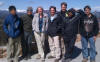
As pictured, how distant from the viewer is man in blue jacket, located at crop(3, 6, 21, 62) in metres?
5.45

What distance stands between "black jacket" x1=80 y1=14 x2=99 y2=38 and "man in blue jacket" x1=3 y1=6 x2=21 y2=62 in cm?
204

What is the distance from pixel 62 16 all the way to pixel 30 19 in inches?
43.2

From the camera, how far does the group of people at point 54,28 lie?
5.48m

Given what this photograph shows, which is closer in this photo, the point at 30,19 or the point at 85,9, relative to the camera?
the point at 85,9

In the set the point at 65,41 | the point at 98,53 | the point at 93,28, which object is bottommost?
the point at 98,53

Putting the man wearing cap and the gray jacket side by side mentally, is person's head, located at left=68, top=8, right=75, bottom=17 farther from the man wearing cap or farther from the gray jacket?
the man wearing cap

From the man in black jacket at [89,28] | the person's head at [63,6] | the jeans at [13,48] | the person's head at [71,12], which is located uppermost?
the person's head at [63,6]

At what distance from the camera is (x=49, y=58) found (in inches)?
245

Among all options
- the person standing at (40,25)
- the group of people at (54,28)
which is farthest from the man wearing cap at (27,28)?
the person standing at (40,25)

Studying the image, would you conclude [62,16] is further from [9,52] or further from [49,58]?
[9,52]

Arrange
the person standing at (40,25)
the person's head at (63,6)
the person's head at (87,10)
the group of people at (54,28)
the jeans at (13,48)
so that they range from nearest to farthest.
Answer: the person's head at (87,10), the group of people at (54,28), the jeans at (13,48), the person's head at (63,6), the person standing at (40,25)

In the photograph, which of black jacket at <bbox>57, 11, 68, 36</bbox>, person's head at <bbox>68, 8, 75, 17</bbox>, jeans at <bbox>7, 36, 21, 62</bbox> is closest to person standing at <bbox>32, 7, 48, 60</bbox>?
black jacket at <bbox>57, 11, 68, 36</bbox>

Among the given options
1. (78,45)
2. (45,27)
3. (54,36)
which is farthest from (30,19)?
(78,45)

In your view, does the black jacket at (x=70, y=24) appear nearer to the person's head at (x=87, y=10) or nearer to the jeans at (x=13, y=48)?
the person's head at (x=87, y=10)
